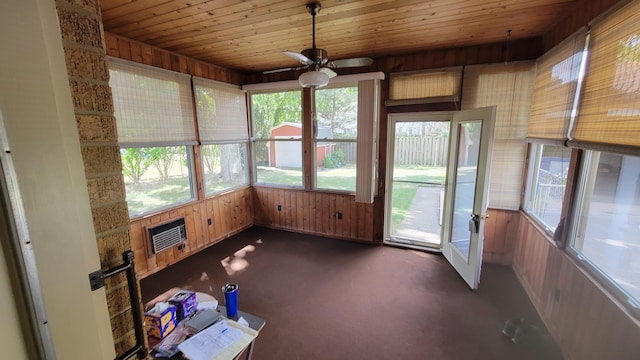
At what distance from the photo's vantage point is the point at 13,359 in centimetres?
57

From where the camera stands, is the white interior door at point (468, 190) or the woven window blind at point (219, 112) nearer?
the white interior door at point (468, 190)

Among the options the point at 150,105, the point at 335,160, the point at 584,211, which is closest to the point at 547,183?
the point at 584,211

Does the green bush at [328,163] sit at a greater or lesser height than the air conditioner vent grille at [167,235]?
greater

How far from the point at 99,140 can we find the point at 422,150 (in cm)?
373

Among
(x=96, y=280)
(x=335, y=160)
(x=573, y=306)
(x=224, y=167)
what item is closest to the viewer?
(x=96, y=280)

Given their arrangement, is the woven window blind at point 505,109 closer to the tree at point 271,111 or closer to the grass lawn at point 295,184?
the grass lawn at point 295,184

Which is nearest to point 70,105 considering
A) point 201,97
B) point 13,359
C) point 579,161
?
point 13,359

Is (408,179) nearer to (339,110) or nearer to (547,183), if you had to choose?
(339,110)

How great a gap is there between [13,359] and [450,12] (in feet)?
10.3

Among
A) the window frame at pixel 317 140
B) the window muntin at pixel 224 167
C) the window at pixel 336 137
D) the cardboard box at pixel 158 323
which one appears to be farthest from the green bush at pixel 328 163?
the cardboard box at pixel 158 323

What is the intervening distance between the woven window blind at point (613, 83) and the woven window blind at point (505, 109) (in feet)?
3.89

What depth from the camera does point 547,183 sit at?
2.80 metres

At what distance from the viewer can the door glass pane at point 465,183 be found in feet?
9.98

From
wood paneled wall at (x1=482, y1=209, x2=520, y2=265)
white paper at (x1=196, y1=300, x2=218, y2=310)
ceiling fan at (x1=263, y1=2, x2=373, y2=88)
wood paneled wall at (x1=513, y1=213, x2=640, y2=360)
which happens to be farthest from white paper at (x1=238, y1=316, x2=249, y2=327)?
wood paneled wall at (x1=482, y1=209, x2=520, y2=265)
